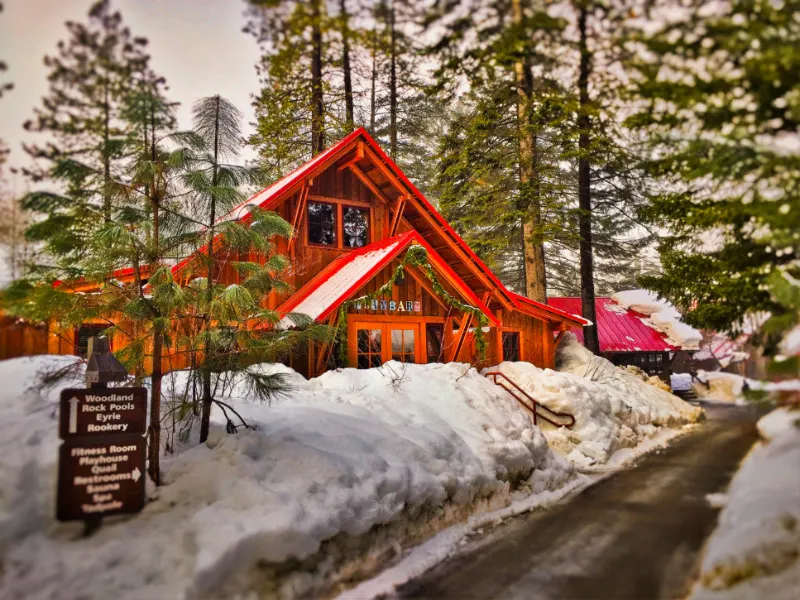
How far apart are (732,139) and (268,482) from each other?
488 centimetres

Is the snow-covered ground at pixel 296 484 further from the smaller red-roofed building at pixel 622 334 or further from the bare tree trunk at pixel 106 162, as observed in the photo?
the smaller red-roofed building at pixel 622 334

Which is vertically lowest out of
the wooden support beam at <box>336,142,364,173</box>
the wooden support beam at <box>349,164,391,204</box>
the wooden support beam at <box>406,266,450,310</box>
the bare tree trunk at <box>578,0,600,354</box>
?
the wooden support beam at <box>406,266,450,310</box>

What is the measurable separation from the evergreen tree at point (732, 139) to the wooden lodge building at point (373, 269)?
7.38m

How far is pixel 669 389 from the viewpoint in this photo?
4488mm

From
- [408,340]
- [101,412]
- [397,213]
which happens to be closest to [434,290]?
[408,340]

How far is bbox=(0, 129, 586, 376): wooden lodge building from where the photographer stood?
11.7 meters

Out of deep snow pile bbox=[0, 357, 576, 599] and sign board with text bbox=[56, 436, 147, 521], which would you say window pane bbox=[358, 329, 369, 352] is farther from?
sign board with text bbox=[56, 436, 147, 521]

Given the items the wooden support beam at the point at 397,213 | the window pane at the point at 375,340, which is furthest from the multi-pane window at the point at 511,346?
the window pane at the point at 375,340

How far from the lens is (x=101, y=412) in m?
4.92

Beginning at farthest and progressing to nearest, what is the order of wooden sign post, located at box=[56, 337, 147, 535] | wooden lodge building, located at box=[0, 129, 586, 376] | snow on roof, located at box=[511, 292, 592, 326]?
snow on roof, located at box=[511, 292, 592, 326] → wooden lodge building, located at box=[0, 129, 586, 376] → wooden sign post, located at box=[56, 337, 147, 535]

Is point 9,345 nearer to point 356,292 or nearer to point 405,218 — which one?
point 356,292

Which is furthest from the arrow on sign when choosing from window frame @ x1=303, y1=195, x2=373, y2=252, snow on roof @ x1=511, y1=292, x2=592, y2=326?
snow on roof @ x1=511, y1=292, x2=592, y2=326

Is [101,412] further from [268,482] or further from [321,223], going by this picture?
[321,223]

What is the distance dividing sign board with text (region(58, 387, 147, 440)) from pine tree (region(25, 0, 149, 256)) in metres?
1.41
